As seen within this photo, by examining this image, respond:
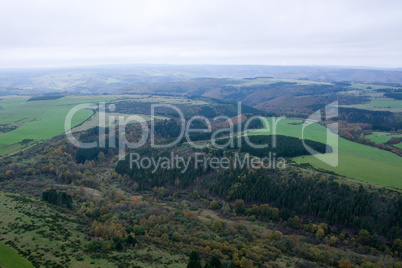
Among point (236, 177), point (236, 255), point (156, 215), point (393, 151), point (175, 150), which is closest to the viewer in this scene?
point (236, 255)

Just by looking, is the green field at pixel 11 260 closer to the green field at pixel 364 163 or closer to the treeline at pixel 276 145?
the treeline at pixel 276 145

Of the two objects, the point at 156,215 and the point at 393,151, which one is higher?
the point at 393,151

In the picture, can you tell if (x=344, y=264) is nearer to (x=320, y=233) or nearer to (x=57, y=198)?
(x=320, y=233)

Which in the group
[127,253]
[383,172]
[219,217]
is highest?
[383,172]

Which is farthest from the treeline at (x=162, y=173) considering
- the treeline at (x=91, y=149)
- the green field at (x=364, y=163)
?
the green field at (x=364, y=163)

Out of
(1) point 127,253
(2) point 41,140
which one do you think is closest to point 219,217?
(1) point 127,253

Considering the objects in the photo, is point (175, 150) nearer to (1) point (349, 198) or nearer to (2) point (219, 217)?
(2) point (219, 217)
